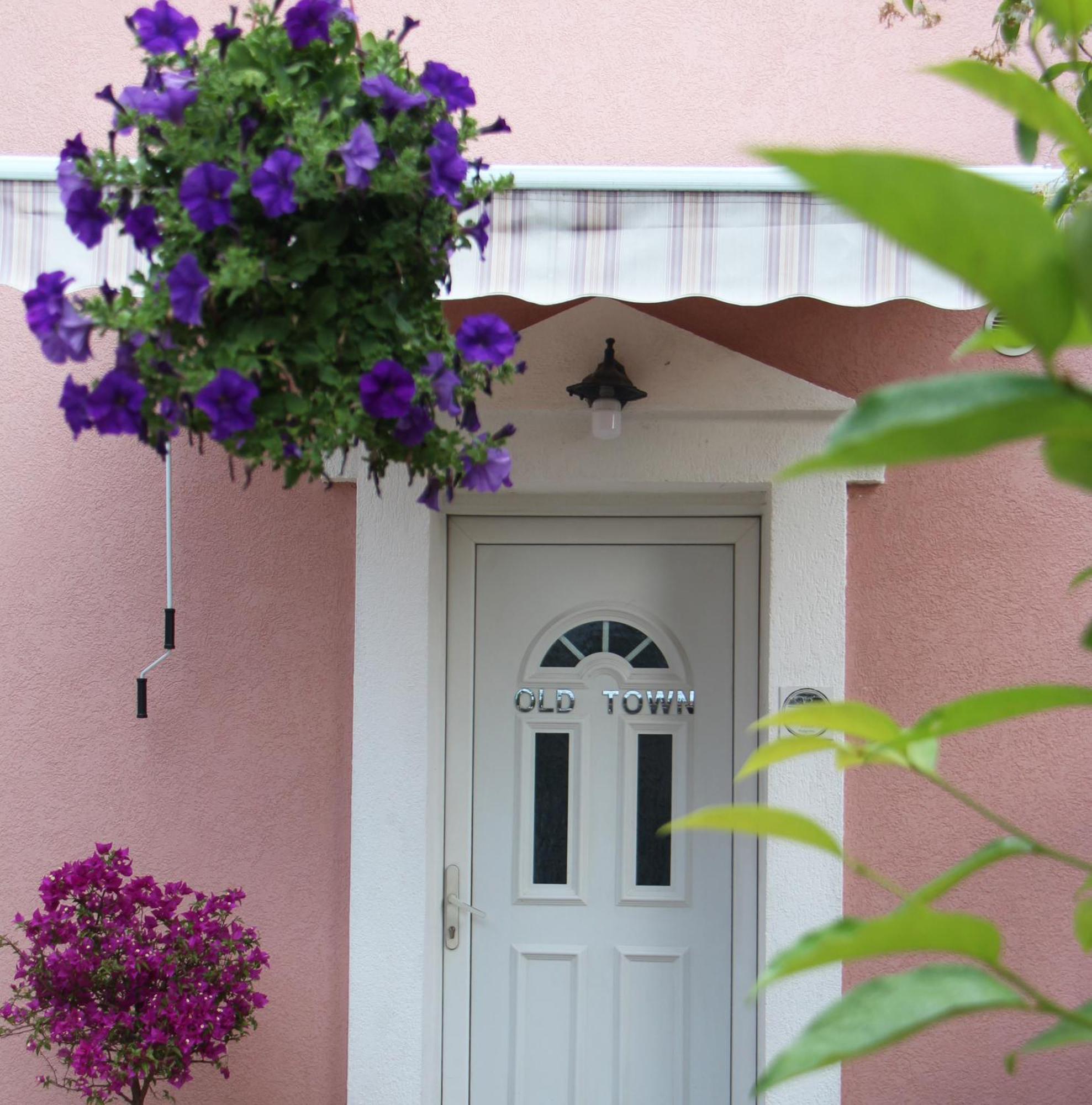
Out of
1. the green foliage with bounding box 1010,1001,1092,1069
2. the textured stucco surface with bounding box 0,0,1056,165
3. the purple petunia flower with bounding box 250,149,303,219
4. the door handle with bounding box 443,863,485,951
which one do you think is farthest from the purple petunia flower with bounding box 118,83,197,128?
the door handle with bounding box 443,863,485,951

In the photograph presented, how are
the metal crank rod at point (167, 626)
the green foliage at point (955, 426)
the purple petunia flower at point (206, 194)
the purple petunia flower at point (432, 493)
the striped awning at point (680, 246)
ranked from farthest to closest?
1. the metal crank rod at point (167, 626)
2. the striped awning at point (680, 246)
3. the purple petunia flower at point (432, 493)
4. the purple petunia flower at point (206, 194)
5. the green foliage at point (955, 426)

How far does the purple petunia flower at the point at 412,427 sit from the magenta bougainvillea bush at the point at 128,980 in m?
1.78

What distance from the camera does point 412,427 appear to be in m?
1.80

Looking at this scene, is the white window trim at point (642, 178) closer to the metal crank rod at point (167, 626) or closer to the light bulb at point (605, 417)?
the light bulb at point (605, 417)

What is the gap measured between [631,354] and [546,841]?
159 cm

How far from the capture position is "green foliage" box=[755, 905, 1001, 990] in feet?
1.43

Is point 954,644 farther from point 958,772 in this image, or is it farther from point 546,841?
point 546,841

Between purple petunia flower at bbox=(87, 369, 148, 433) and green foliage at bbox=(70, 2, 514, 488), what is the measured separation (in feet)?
0.07

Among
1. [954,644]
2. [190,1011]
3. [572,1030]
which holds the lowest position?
[572,1030]

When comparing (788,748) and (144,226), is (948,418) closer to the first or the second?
(788,748)

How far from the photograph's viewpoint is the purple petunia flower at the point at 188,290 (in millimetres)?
1631

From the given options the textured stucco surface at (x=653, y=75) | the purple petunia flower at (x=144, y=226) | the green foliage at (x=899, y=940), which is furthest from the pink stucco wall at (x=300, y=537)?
the green foliage at (x=899, y=940)

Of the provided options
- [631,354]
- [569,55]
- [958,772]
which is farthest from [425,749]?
[569,55]

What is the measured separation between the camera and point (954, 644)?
328 centimetres
